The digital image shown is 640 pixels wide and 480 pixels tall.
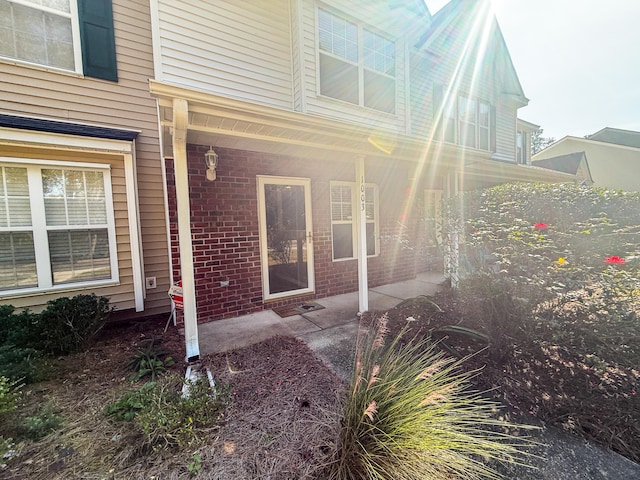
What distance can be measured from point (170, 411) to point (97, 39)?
517 cm

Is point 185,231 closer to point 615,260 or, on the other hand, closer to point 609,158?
point 615,260

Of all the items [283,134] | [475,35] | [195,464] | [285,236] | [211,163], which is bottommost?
[195,464]

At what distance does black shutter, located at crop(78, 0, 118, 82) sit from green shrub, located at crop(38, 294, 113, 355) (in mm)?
3294

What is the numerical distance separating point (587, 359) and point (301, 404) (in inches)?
95.4

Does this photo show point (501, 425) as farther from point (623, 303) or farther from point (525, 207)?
point (525, 207)

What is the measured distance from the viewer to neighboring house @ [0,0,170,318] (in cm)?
366

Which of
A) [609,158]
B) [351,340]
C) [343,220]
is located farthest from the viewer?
[609,158]

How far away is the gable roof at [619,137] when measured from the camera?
18.3 meters

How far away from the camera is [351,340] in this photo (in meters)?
3.29

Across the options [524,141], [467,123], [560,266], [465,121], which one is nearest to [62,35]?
[560,266]

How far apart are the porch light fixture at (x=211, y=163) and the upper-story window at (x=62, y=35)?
2198mm

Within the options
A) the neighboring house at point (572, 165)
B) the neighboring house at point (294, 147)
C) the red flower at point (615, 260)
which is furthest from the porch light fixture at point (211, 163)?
the neighboring house at point (572, 165)

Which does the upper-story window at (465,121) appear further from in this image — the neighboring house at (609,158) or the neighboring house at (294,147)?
the neighboring house at (609,158)

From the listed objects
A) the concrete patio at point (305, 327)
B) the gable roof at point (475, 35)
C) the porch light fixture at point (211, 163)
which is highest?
the gable roof at point (475, 35)
